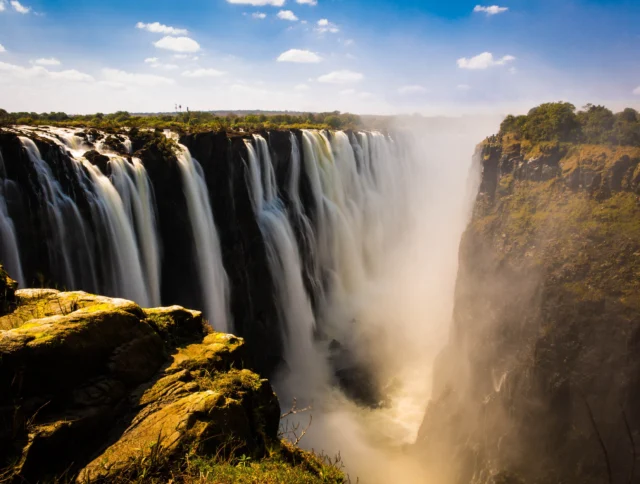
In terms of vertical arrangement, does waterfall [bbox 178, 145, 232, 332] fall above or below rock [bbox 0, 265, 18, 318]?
below

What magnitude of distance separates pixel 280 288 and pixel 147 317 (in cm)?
1813

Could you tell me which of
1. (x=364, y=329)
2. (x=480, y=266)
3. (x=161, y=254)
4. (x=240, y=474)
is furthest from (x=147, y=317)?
(x=364, y=329)

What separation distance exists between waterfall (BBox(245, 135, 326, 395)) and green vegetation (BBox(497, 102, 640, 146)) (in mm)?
16249

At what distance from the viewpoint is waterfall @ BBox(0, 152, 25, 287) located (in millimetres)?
12914

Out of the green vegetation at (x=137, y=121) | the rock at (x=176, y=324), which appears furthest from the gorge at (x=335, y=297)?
the green vegetation at (x=137, y=121)

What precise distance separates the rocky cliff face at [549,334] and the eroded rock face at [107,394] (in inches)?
531

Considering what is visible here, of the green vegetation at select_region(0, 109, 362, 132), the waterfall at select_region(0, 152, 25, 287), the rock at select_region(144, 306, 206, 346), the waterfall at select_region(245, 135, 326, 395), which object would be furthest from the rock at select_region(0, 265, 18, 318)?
the waterfall at select_region(245, 135, 326, 395)

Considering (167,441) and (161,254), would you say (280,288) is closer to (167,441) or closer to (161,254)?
(161,254)

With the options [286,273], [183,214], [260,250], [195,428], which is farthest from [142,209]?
[195,428]

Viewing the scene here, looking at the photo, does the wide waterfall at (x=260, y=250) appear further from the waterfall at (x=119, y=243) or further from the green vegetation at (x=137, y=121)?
the green vegetation at (x=137, y=121)

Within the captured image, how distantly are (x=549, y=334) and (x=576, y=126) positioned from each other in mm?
12769

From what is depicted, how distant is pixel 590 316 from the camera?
15555mm

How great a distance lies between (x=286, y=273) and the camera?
82.8 feet

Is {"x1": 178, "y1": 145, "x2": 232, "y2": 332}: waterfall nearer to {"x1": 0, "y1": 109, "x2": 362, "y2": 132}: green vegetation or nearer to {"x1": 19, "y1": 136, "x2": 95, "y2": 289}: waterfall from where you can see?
{"x1": 0, "y1": 109, "x2": 362, "y2": 132}: green vegetation
